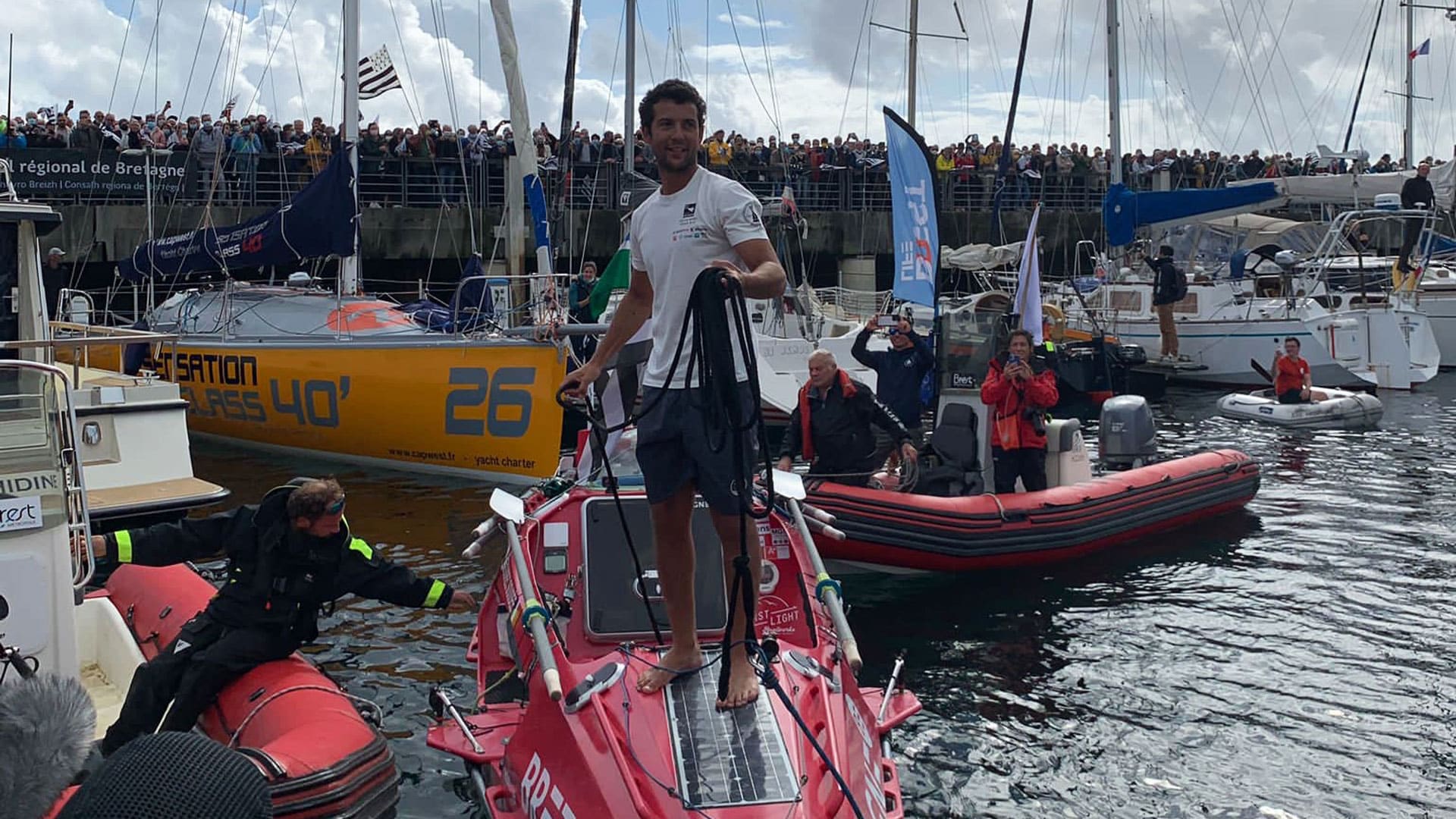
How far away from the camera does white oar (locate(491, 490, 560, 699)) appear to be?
4734 millimetres

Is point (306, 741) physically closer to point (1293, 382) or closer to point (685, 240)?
point (685, 240)

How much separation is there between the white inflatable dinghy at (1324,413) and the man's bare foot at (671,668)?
589 inches

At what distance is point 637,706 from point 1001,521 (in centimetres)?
566

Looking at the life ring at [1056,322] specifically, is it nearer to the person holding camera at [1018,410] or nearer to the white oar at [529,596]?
the person holding camera at [1018,410]

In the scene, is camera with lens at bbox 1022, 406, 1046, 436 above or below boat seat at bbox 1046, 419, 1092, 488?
above

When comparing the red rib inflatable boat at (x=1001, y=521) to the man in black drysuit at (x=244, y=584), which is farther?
the red rib inflatable boat at (x=1001, y=521)

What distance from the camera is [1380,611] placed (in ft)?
29.6

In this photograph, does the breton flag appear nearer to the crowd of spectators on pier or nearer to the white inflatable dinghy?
the crowd of spectators on pier

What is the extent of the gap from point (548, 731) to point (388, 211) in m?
20.6

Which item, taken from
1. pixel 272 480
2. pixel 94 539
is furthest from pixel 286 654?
pixel 272 480

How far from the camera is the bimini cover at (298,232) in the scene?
45.0 feet

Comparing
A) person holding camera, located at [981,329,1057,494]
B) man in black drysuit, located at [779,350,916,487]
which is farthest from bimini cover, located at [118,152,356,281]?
person holding camera, located at [981,329,1057,494]

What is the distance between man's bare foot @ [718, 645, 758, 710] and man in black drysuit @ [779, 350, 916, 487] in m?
4.70

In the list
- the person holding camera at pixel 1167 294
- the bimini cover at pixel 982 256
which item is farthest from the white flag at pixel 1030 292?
the bimini cover at pixel 982 256
